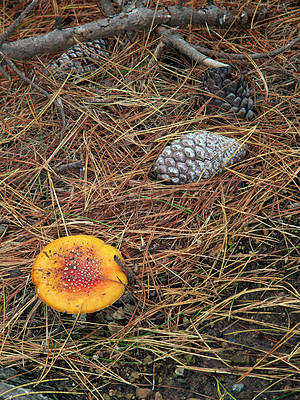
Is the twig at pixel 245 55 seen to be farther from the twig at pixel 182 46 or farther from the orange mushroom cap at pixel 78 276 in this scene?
the orange mushroom cap at pixel 78 276

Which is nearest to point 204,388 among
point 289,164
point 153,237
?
point 153,237

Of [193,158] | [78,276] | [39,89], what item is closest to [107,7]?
[39,89]

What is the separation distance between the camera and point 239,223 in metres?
1.88

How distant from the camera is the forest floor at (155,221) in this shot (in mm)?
1498

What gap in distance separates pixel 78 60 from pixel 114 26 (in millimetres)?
331

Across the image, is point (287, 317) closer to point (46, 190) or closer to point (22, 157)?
point (46, 190)

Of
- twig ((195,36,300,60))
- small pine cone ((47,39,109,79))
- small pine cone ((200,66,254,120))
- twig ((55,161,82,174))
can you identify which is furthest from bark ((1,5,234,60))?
twig ((55,161,82,174))

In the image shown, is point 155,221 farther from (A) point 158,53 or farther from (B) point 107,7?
(B) point 107,7

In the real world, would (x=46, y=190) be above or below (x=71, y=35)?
below

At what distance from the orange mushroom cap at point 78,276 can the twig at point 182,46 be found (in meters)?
1.32

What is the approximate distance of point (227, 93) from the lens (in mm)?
2289

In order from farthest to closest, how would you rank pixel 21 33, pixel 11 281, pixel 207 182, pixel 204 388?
pixel 21 33 → pixel 207 182 → pixel 11 281 → pixel 204 388

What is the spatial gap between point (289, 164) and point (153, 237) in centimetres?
86

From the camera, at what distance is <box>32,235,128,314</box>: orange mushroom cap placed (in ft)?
4.88
